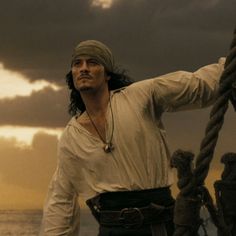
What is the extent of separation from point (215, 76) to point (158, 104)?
0.58m

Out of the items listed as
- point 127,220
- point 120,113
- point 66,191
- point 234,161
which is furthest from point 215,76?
point 66,191

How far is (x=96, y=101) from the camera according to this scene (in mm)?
4508

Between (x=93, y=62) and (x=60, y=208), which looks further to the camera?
(x=60, y=208)

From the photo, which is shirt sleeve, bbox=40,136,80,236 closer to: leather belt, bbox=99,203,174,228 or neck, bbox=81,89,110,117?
neck, bbox=81,89,110,117

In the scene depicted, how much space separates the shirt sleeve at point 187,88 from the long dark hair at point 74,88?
44 centimetres

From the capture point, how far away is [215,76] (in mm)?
3893

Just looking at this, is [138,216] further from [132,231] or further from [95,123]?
[95,123]

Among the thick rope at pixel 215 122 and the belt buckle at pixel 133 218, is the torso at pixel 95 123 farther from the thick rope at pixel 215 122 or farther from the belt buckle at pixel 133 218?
the thick rope at pixel 215 122

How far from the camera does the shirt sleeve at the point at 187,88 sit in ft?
12.8

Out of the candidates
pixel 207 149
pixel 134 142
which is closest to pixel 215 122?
pixel 207 149

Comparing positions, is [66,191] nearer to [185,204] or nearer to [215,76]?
[215,76]

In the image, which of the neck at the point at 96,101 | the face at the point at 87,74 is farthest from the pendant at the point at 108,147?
the face at the point at 87,74

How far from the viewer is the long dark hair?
4.71 m

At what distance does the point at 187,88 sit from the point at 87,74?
70 cm
